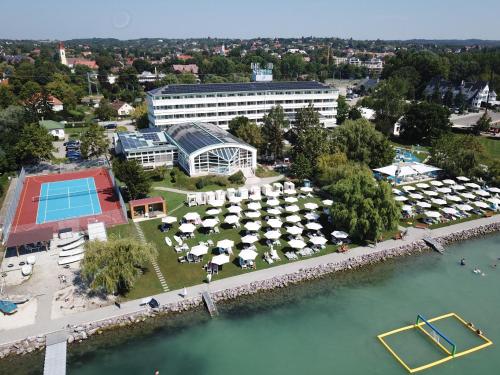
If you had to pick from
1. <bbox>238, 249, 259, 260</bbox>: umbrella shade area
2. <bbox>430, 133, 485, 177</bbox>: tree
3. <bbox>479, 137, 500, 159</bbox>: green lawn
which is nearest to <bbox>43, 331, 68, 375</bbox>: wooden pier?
<bbox>238, 249, 259, 260</bbox>: umbrella shade area

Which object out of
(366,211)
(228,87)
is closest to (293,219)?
(366,211)

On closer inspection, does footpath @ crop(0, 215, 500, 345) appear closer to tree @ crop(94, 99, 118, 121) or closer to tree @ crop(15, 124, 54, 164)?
tree @ crop(15, 124, 54, 164)

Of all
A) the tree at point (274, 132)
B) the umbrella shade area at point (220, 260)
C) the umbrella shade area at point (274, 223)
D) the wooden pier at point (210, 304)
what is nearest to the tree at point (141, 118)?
the tree at point (274, 132)

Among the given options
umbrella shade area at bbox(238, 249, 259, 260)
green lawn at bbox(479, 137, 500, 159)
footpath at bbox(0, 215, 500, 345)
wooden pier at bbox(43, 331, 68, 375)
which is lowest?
wooden pier at bbox(43, 331, 68, 375)

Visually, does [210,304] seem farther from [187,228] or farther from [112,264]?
[187,228]

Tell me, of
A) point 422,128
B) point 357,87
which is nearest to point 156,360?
point 422,128

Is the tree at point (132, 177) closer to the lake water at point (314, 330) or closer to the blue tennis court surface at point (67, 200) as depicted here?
the blue tennis court surface at point (67, 200)
